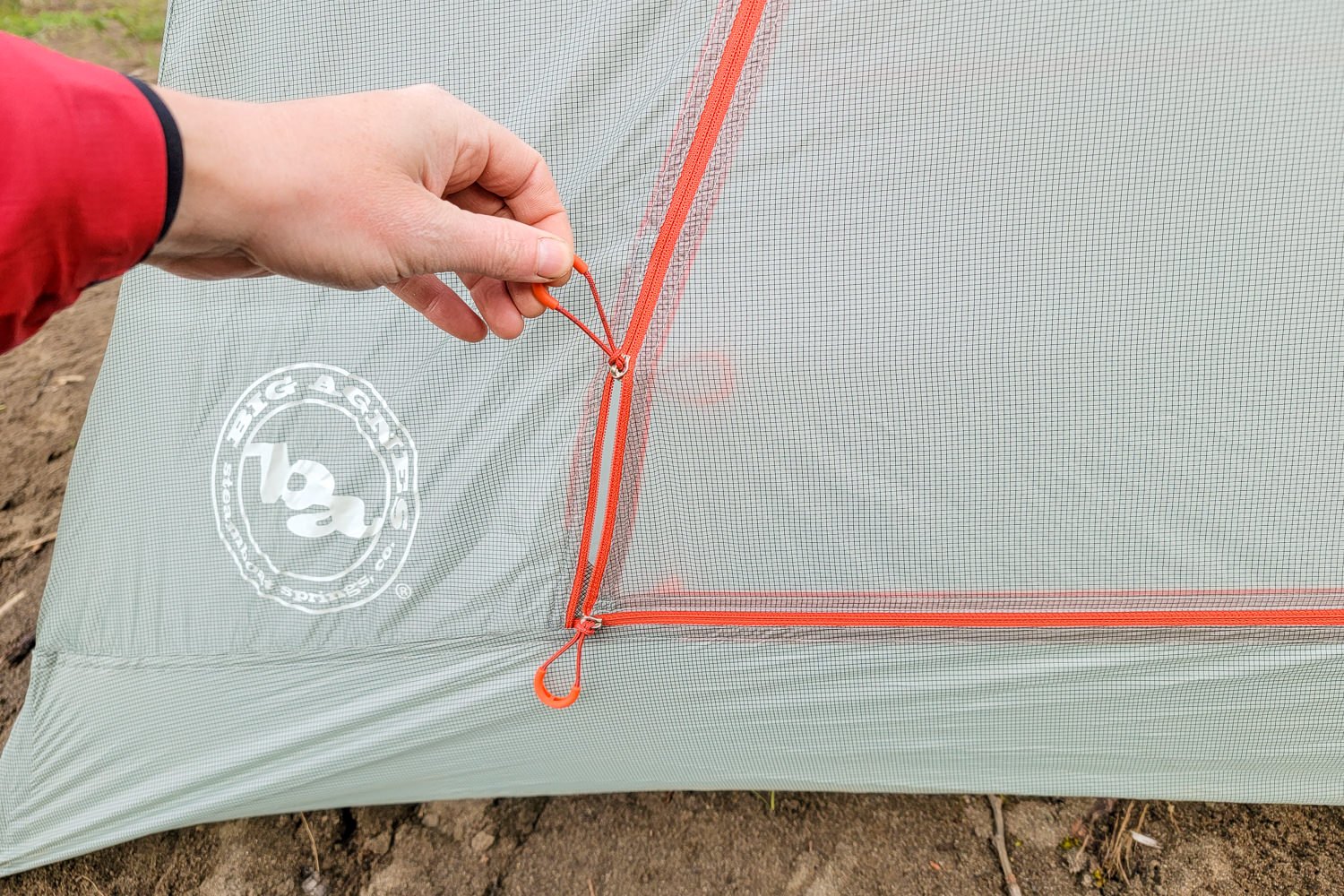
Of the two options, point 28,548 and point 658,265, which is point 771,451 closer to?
point 658,265

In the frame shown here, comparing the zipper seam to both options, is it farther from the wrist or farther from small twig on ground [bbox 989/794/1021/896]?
small twig on ground [bbox 989/794/1021/896]

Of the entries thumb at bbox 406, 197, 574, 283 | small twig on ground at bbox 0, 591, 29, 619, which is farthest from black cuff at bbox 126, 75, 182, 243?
small twig on ground at bbox 0, 591, 29, 619

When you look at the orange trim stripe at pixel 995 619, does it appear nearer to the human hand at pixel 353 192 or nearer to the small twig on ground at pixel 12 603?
the human hand at pixel 353 192

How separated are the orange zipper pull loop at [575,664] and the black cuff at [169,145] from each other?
64 cm

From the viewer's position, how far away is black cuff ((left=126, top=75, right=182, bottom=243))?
68 centimetres

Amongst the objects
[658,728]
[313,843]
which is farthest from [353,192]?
[313,843]

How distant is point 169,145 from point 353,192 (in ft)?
0.48

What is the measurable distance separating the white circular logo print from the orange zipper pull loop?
21 cm

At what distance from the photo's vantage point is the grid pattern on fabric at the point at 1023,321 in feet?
2.86

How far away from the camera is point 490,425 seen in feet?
3.60

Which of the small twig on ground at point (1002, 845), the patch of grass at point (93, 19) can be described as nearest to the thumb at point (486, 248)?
the small twig on ground at point (1002, 845)

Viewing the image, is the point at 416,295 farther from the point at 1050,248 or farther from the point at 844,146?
the point at 1050,248

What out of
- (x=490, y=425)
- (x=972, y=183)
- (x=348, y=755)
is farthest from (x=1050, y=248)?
(x=348, y=755)

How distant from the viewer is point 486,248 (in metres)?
0.84
